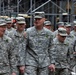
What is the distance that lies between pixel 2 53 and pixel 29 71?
1012mm

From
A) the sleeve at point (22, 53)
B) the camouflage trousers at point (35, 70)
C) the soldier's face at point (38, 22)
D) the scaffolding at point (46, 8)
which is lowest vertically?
the scaffolding at point (46, 8)

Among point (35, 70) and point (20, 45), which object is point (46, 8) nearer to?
point (20, 45)

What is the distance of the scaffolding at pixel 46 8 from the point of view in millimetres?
22438

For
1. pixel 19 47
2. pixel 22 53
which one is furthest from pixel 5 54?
pixel 19 47

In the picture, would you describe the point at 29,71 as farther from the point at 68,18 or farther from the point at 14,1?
the point at 14,1

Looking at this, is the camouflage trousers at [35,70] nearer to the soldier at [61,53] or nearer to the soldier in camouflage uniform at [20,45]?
the soldier in camouflage uniform at [20,45]

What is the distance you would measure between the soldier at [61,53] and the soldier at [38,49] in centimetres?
117

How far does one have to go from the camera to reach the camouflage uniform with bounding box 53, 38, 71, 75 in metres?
9.89

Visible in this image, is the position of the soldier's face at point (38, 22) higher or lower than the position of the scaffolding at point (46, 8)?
higher

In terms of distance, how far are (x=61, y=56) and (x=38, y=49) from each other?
1.55 meters

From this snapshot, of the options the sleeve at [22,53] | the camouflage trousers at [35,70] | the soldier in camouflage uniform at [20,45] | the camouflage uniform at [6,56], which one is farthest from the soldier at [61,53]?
the camouflage uniform at [6,56]

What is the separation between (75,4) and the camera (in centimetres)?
2277

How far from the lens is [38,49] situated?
8.52 meters

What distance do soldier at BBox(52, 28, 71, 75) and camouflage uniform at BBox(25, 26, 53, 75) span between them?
47.0 inches
